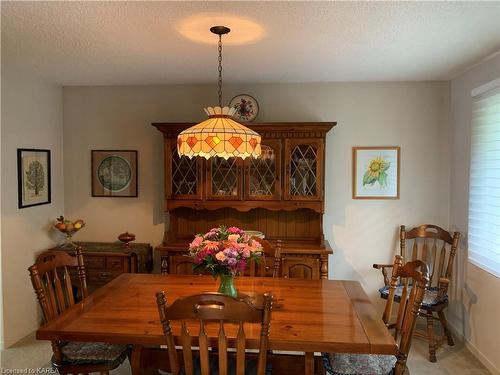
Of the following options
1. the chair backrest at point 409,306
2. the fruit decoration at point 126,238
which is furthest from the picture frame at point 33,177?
the chair backrest at point 409,306

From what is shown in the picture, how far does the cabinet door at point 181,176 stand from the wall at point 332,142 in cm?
39

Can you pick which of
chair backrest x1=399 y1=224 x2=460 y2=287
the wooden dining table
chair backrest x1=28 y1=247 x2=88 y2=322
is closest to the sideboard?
the wooden dining table

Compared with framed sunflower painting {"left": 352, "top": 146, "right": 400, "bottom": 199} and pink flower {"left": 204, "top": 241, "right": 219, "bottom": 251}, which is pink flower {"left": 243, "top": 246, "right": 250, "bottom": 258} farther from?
framed sunflower painting {"left": 352, "top": 146, "right": 400, "bottom": 199}

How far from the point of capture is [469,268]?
3.49 meters

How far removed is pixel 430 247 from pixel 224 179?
2.05m

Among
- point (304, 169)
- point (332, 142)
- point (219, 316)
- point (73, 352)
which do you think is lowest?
point (73, 352)

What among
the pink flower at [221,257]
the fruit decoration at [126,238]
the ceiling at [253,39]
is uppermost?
the ceiling at [253,39]

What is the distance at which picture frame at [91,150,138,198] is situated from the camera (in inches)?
169

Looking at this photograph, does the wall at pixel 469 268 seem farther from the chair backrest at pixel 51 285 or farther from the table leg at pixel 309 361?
the chair backrest at pixel 51 285

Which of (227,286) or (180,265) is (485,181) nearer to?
(227,286)

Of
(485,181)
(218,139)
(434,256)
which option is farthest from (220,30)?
(434,256)

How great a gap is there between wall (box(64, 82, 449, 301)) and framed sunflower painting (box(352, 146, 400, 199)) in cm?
6

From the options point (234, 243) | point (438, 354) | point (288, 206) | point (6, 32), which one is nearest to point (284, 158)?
point (288, 206)

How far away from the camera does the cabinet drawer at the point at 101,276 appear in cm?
387
